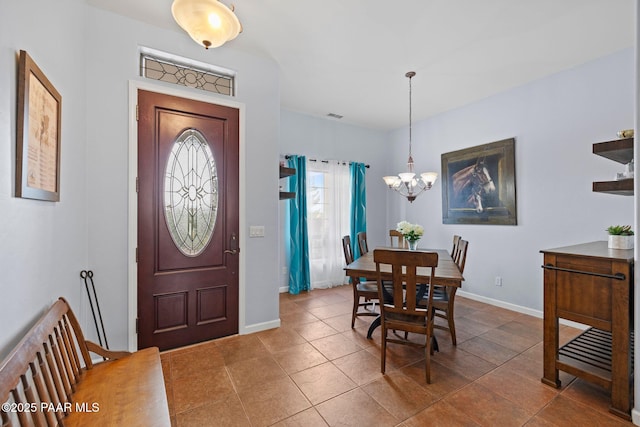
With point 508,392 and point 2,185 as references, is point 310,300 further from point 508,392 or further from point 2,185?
point 2,185

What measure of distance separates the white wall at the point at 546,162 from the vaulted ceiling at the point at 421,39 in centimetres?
25

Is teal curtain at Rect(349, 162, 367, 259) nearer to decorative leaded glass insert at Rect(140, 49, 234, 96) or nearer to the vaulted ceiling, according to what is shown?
the vaulted ceiling

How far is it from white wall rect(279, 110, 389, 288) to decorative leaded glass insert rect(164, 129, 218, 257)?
1.87 m

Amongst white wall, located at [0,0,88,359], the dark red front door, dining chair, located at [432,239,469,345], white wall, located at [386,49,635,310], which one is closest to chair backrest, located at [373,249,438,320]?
dining chair, located at [432,239,469,345]

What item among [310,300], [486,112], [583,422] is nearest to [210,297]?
[310,300]

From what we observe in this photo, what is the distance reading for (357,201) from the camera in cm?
509

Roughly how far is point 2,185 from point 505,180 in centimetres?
464

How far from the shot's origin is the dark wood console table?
1729 millimetres

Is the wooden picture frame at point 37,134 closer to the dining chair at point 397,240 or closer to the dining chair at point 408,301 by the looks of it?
the dining chair at point 408,301

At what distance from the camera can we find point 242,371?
2236mm

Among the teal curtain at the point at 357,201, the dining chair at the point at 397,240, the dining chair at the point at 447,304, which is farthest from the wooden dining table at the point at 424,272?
the teal curtain at the point at 357,201

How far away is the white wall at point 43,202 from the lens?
1.06 m

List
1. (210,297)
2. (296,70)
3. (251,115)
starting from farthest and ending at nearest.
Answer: (296,70) < (251,115) < (210,297)

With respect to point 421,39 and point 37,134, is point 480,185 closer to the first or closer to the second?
point 421,39
